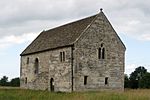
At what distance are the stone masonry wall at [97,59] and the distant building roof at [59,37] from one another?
3.58 ft

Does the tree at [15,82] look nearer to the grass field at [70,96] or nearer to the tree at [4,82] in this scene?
the tree at [4,82]

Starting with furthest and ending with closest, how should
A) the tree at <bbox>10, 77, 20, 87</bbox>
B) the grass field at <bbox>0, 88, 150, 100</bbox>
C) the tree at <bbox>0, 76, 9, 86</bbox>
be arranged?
the tree at <bbox>0, 76, 9, 86</bbox> → the tree at <bbox>10, 77, 20, 87</bbox> → the grass field at <bbox>0, 88, 150, 100</bbox>

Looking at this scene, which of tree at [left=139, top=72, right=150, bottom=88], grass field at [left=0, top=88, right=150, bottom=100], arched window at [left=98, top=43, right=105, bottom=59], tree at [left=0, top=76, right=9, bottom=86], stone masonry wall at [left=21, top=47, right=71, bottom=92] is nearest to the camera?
grass field at [left=0, top=88, right=150, bottom=100]

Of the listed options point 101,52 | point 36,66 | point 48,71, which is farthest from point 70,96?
point 36,66

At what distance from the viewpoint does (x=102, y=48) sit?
140 feet

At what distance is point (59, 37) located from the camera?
47.0 m

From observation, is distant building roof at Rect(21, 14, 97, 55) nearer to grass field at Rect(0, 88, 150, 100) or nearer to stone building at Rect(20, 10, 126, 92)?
stone building at Rect(20, 10, 126, 92)

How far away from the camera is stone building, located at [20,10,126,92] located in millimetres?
40838

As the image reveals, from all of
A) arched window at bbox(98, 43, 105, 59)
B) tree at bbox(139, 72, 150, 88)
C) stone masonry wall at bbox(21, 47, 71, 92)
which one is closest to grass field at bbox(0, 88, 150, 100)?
stone masonry wall at bbox(21, 47, 71, 92)

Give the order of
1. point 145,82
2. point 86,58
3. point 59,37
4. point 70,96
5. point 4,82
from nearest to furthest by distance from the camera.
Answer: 1. point 70,96
2. point 86,58
3. point 59,37
4. point 145,82
5. point 4,82

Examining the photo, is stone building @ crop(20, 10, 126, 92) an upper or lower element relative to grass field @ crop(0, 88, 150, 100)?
upper

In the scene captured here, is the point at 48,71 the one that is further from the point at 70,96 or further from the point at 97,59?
the point at 70,96

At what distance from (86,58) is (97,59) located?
148 cm

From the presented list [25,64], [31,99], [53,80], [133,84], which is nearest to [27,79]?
[25,64]
